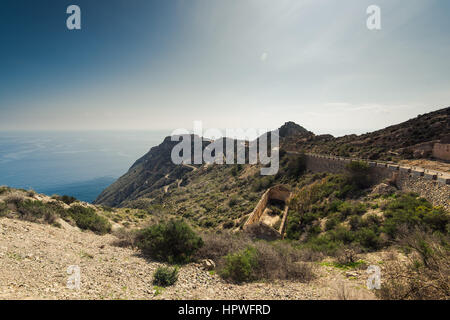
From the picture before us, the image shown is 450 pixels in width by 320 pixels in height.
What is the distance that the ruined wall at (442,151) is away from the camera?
18.6 meters

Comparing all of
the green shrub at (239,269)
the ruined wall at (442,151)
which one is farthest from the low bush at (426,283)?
the ruined wall at (442,151)

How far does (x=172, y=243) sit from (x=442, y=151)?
27.9 metres

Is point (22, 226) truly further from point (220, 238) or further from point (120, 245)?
point (220, 238)

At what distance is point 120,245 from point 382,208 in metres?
15.8

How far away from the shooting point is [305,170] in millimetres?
31531

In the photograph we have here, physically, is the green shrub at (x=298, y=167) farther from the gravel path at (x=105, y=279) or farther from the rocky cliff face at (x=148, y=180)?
the rocky cliff face at (x=148, y=180)

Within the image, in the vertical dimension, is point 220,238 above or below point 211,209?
above

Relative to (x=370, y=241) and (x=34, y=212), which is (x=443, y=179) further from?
(x=34, y=212)

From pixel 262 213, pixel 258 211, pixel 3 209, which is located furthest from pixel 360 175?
pixel 3 209

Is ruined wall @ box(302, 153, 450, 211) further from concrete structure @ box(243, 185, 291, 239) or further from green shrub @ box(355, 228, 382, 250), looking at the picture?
concrete structure @ box(243, 185, 291, 239)

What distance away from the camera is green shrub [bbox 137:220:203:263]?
24.5 ft

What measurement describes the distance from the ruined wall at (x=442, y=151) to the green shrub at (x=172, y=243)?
86.4 ft
